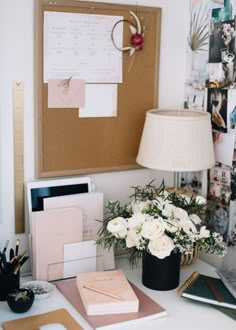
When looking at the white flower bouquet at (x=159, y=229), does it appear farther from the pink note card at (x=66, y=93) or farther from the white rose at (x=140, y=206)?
the pink note card at (x=66, y=93)

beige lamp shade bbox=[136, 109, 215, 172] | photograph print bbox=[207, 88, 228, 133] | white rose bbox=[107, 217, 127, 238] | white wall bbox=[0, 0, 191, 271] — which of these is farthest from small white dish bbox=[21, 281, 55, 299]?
photograph print bbox=[207, 88, 228, 133]

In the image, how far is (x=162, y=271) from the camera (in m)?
1.61

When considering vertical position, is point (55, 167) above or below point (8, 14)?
below

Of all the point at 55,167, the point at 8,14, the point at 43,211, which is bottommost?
the point at 43,211

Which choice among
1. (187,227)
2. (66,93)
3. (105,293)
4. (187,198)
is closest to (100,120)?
(66,93)

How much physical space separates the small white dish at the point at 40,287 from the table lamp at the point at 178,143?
1.70ft

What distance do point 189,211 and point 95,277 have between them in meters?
0.38

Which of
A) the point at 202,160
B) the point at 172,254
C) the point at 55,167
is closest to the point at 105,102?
the point at 55,167

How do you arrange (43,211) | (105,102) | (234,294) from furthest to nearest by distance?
(105,102) → (43,211) → (234,294)

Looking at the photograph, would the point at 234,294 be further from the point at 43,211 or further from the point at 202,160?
the point at 43,211

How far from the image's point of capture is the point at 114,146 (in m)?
1.86

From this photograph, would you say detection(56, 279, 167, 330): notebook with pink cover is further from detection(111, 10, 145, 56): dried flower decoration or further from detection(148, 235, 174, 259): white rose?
detection(111, 10, 145, 56): dried flower decoration

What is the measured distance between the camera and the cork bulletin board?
1.68 metres

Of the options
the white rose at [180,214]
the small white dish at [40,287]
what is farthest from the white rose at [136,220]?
the small white dish at [40,287]
